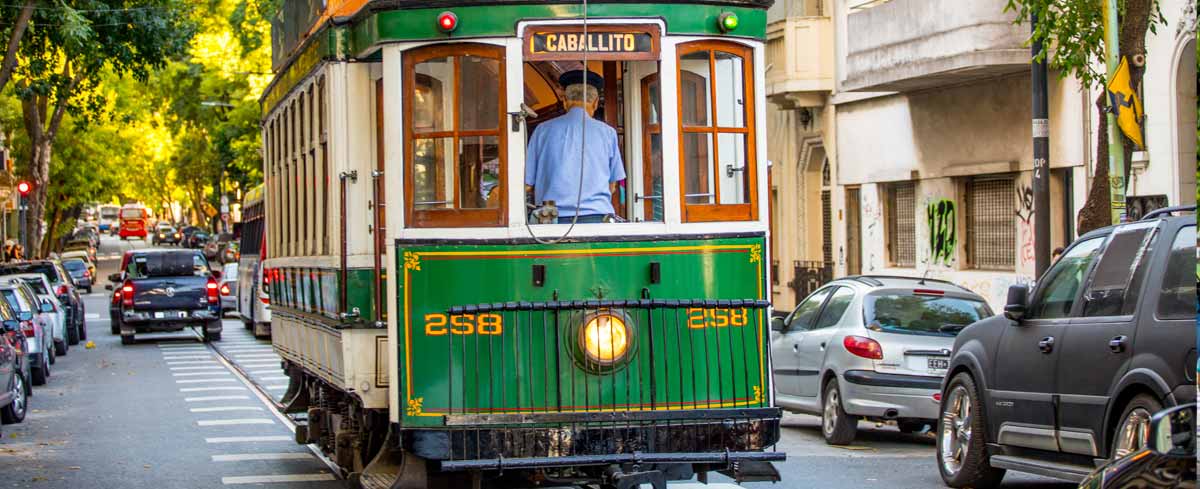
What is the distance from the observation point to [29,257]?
5188cm

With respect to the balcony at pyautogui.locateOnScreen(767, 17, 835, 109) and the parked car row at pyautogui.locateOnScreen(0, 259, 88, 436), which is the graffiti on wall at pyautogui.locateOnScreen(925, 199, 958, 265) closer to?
the balcony at pyautogui.locateOnScreen(767, 17, 835, 109)

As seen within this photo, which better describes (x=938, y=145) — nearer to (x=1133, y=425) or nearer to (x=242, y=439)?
(x=242, y=439)

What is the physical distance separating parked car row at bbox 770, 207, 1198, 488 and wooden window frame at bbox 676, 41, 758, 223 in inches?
85.4

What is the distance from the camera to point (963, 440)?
1196 centimetres

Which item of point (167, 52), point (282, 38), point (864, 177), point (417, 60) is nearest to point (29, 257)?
point (167, 52)

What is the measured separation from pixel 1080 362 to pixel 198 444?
8.66 m

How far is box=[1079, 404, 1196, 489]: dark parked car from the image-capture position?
4988 mm

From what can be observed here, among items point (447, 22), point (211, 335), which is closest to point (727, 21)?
point (447, 22)

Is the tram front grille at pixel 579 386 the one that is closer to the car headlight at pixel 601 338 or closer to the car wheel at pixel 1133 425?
the car headlight at pixel 601 338

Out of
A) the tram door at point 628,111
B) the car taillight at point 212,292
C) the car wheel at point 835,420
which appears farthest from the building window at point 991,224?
the tram door at point 628,111

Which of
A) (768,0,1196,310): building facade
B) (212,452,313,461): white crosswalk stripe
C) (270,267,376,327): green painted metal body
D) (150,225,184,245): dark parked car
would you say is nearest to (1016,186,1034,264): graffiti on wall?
(768,0,1196,310): building facade

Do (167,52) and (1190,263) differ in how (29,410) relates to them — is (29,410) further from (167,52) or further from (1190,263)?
(1190,263)

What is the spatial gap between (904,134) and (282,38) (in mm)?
15262

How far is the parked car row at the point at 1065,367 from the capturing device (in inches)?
381
